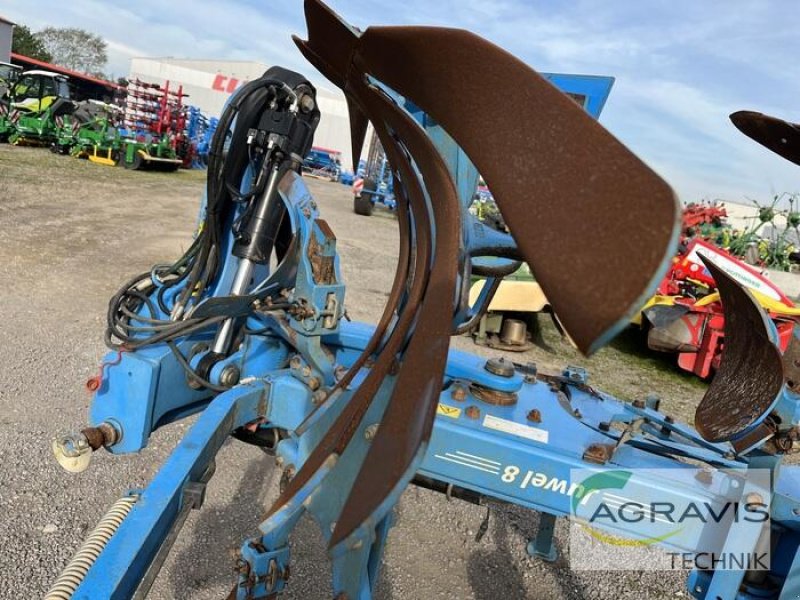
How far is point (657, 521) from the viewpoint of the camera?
70.5 inches

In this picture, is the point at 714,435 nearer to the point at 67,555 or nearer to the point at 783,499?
the point at 783,499

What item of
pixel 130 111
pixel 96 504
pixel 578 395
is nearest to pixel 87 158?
pixel 130 111

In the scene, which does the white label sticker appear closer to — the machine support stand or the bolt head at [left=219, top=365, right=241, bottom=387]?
the bolt head at [left=219, top=365, right=241, bottom=387]

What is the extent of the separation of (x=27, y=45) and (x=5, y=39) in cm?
1423

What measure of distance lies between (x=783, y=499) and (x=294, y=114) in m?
1.88

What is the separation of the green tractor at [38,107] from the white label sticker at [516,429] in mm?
16997

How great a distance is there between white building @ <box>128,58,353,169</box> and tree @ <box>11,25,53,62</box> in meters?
10.9

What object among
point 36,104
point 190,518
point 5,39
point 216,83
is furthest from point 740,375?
point 5,39

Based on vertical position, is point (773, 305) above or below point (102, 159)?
above

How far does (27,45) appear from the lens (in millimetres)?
46094

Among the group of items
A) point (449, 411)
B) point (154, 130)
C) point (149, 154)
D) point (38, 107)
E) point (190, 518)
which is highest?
point (154, 130)

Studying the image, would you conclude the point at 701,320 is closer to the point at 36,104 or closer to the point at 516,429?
the point at 516,429

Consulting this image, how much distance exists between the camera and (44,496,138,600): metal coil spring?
1.26 m

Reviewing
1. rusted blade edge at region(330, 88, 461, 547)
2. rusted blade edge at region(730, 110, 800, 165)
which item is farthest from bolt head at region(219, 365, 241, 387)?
rusted blade edge at region(730, 110, 800, 165)
